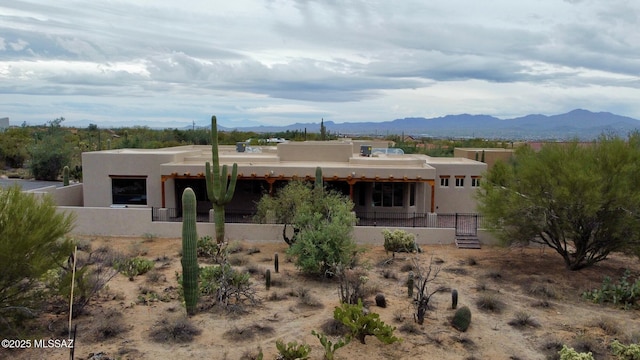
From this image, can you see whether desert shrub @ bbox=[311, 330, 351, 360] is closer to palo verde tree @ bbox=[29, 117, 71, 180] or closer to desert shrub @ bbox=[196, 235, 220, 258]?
desert shrub @ bbox=[196, 235, 220, 258]

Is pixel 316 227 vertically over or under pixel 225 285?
over

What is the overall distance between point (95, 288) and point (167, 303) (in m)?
2.16

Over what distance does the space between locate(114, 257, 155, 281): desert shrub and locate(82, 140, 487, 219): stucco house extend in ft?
26.8

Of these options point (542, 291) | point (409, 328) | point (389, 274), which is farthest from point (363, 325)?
point (542, 291)

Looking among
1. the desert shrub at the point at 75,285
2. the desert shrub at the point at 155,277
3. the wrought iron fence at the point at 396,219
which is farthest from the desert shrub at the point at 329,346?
the wrought iron fence at the point at 396,219

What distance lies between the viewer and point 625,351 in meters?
12.4

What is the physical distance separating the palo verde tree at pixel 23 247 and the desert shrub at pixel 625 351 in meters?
14.2

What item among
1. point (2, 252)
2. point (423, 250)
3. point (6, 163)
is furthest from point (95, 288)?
point (6, 163)

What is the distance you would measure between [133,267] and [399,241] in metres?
10.9

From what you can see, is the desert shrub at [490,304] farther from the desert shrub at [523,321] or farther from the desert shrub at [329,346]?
the desert shrub at [329,346]

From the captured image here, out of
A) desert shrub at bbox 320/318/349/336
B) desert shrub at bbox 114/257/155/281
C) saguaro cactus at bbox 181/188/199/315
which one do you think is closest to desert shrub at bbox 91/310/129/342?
saguaro cactus at bbox 181/188/199/315

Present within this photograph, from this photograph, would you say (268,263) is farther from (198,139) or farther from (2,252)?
(198,139)

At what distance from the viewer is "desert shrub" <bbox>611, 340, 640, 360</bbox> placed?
12109 millimetres

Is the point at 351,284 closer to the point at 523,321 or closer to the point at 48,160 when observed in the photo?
the point at 523,321
